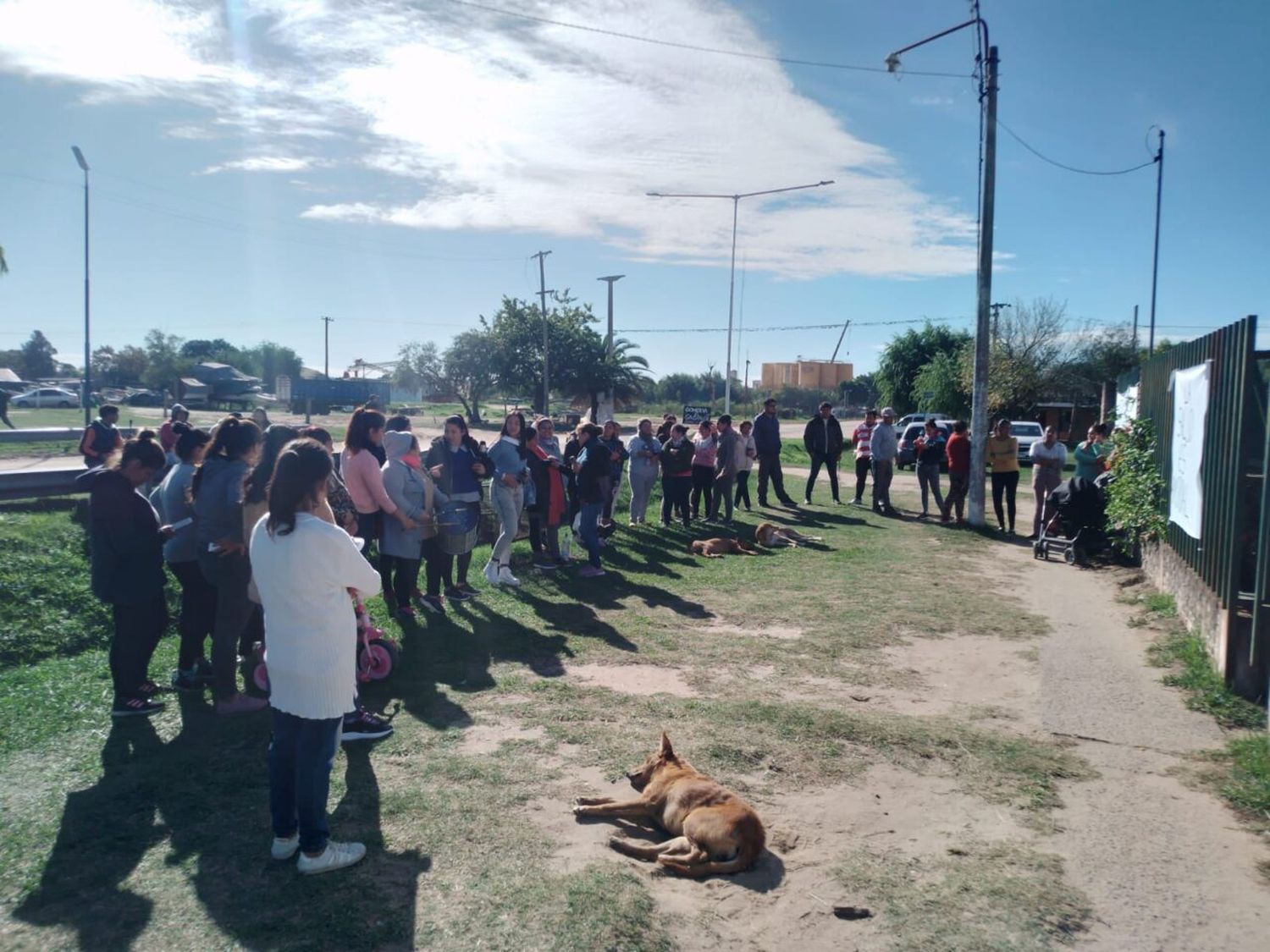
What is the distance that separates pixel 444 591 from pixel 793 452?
82.0 feet

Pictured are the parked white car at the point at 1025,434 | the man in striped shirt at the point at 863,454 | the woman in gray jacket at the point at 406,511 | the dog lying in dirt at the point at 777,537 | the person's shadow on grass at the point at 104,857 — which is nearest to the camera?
the person's shadow on grass at the point at 104,857

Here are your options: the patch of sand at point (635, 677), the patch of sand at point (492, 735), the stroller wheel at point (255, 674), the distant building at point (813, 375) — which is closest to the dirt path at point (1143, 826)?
the patch of sand at point (635, 677)

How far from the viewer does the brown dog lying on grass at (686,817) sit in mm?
3957

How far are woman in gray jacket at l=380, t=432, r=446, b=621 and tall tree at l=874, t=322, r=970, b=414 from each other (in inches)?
1731

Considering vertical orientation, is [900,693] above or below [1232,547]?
below

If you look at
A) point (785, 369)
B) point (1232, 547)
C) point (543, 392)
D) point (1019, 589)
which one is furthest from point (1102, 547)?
point (785, 369)

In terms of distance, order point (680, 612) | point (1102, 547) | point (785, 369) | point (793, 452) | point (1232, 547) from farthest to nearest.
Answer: point (785, 369)
point (793, 452)
point (1102, 547)
point (680, 612)
point (1232, 547)

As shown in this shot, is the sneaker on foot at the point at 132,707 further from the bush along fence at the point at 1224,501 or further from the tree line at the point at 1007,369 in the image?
the tree line at the point at 1007,369

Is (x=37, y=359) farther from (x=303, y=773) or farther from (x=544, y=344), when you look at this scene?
(x=303, y=773)

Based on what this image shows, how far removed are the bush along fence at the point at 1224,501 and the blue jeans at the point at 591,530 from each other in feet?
19.0

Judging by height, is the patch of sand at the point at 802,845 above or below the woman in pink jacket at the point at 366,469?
below

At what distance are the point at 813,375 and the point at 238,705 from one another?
8203cm

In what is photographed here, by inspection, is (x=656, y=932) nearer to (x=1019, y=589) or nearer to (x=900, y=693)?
(x=900, y=693)

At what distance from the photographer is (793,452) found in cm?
3269
